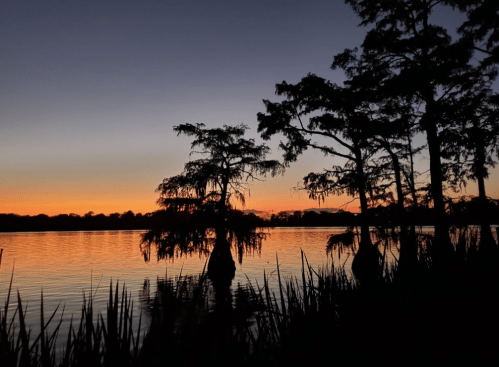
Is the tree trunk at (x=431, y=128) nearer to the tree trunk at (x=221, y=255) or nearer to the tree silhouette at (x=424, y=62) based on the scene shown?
the tree silhouette at (x=424, y=62)

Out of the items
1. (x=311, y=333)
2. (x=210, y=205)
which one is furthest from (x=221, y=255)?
(x=311, y=333)

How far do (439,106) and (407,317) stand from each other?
13062 millimetres

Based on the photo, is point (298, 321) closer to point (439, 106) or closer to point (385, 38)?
point (439, 106)

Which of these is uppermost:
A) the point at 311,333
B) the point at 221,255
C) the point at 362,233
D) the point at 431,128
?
the point at 431,128

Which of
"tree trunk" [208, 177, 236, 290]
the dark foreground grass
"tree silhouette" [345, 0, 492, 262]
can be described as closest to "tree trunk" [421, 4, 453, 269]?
"tree silhouette" [345, 0, 492, 262]

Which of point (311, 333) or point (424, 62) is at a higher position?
point (424, 62)

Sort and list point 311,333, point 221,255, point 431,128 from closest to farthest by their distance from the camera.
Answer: point 311,333, point 431,128, point 221,255

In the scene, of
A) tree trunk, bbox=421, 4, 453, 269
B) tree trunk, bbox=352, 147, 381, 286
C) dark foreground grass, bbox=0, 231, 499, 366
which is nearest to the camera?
dark foreground grass, bbox=0, 231, 499, 366

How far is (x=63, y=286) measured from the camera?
27938mm

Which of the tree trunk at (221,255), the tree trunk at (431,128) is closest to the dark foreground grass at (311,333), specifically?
the tree trunk at (431,128)

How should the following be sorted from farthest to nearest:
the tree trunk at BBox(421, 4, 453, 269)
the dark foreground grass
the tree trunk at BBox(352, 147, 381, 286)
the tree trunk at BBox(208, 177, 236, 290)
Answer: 1. the tree trunk at BBox(208, 177, 236, 290)
2. the tree trunk at BBox(352, 147, 381, 286)
3. the tree trunk at BBox(421, 4, 453, 269)
4. the dark foreground grass

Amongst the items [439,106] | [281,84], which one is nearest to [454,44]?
[439,106]

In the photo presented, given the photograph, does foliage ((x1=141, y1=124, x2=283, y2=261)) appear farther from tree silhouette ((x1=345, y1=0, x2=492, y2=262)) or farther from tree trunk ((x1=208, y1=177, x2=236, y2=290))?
tree silhouette ((x1=345, y1=0, x2=492, y2=262))

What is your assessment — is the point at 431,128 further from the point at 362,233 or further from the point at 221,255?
the point at 221,255
